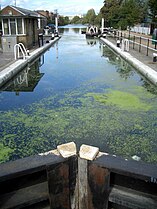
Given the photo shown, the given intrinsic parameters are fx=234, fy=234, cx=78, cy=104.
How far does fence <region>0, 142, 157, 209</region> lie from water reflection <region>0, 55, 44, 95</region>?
6.02 meters

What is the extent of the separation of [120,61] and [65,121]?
29.9 feet

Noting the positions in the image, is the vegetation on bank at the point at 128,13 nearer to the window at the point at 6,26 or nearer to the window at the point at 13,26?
the window at the point at 13,26

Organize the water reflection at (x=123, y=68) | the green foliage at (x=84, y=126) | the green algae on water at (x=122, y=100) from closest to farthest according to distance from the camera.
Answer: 1. the green foliage at (x=84, y=126)
2. the green algae on water at (x=122, y=100)
3. the water reflection at (x=123, y=68)

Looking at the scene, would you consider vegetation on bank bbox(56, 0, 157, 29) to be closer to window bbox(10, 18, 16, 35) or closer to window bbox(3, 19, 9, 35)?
window bbox(10, 18, 16, 35)

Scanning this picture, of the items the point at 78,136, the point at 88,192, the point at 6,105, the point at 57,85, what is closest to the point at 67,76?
the point at 57,85

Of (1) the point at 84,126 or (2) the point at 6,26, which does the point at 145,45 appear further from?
(1) the point at 84,126

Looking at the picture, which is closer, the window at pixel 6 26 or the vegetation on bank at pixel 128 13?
the window at pixel 6 26

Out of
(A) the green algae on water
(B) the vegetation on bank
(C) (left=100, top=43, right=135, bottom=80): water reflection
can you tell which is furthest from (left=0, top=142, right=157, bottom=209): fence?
(B) the vegetation on bank

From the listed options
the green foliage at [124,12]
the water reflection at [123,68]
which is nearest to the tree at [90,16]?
the green foliage at [124,12]

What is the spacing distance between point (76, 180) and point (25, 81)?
25.2 ft

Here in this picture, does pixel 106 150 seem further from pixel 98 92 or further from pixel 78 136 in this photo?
pixel 98 92

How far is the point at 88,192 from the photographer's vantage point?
81.7 inches

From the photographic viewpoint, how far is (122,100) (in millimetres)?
6875

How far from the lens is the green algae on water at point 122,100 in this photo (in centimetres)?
634
